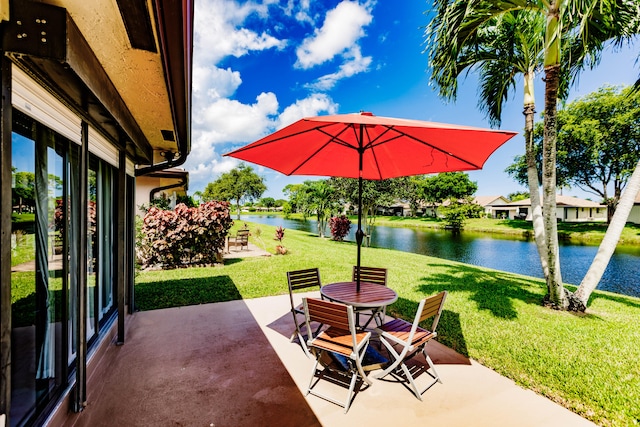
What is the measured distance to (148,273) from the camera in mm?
8211

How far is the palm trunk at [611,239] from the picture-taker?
5078 millimetres

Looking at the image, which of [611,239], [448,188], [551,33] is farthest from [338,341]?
[448,188]

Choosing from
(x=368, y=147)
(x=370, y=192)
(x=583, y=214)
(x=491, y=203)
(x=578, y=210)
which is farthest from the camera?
(x=491, y=203)

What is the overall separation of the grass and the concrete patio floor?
369 mm

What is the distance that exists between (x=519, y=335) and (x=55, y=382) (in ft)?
17.7

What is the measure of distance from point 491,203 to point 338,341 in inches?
2911

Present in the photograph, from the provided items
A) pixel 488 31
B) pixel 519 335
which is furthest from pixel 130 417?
pixel 488 31

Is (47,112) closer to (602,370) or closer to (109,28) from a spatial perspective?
(109,28)

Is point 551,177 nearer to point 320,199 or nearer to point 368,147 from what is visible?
point 368,147

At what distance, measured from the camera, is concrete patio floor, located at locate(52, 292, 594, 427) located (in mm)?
2564

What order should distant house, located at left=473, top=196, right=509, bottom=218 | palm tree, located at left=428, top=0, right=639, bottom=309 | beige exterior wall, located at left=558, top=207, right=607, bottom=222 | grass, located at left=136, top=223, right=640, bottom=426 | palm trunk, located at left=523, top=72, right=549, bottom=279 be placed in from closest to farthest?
grass, located at left=136, top=223, right=640, bottom=426, palm tree, located at left=428, top=0, right=639, bottom=309, palm trunk, located at left=523, top=72, right=549, bottom=279, beige exterior wall, located at left=558, top=207, right=607, bottom=222, distant house, located at left=473, top=196, right=509, bottom=218

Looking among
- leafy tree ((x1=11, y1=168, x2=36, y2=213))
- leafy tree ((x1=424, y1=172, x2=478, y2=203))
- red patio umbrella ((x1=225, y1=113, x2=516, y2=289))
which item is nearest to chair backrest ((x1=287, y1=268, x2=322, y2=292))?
red patio umbrella ((x1=225, y1=113, x2=516, y2=289))

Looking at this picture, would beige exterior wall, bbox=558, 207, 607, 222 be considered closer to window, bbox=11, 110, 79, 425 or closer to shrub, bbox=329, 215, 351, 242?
shrub, bbox=329, 215, 351, 242

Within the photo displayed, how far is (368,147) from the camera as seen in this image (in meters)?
3.96
